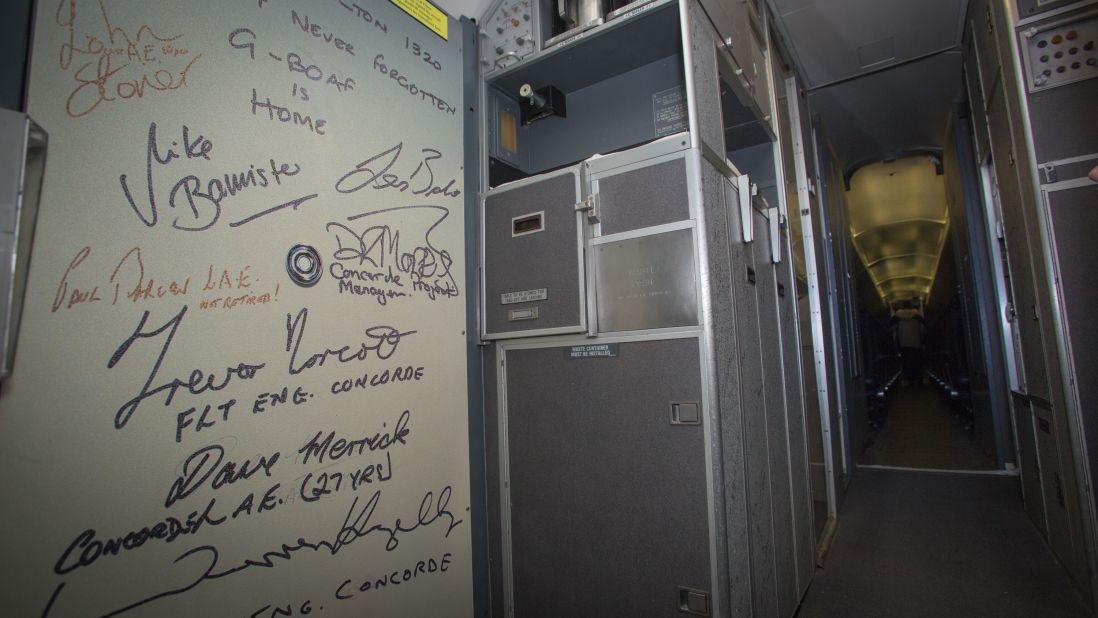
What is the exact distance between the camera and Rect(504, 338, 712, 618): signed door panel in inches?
58.9

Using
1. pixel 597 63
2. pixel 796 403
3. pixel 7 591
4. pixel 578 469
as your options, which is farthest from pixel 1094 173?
pixel 7 591

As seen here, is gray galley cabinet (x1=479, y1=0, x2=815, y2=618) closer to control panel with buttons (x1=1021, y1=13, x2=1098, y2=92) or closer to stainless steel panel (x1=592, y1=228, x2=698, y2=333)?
stainless steel panel (x1=592, y1=228, x2=698, y2=333)

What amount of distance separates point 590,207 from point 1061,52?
2.05 metres

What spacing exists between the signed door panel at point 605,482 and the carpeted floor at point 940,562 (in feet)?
3.23

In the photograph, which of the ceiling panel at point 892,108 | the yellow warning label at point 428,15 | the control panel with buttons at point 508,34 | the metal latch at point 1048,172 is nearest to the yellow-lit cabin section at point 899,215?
the ceiling panel at point 892,108

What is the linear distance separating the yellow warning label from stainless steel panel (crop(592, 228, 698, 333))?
1.04 metres

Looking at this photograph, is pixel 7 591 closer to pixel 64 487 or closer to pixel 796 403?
pixel 64 487

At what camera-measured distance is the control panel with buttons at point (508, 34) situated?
197 centimetres

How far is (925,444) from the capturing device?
5.20m

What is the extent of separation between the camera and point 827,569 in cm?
241
